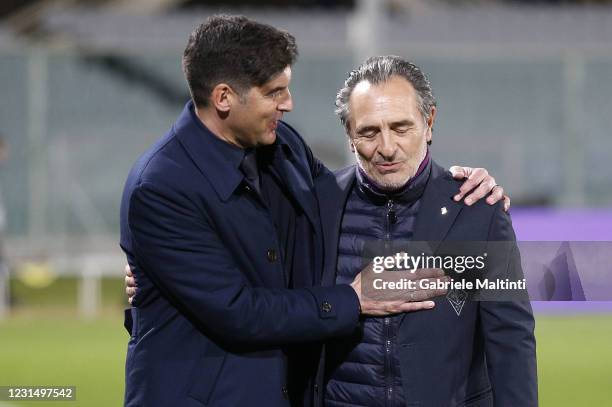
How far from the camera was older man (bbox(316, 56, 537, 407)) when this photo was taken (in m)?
3.30

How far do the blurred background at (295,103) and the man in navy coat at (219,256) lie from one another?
41.4ft

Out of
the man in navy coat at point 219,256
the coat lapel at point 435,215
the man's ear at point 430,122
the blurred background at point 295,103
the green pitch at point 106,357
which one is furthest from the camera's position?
the blurred background at point 295,103

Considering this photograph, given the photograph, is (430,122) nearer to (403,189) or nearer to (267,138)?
(403,189)

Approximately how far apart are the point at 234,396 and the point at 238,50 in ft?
3.19

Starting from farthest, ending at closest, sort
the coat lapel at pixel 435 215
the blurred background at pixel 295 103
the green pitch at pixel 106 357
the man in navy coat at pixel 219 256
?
1. the blurred background at pixel 295 103
2. the green pitch at pixel 106 357
3. the coat lapel at pixel 435 215
4. the man in navy coat at pixel 219 256

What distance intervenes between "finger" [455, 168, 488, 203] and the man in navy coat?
0.33 m

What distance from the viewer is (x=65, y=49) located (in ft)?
65.4

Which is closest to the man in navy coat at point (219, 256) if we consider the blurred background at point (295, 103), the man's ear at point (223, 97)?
the man's ear at point (223, 97)

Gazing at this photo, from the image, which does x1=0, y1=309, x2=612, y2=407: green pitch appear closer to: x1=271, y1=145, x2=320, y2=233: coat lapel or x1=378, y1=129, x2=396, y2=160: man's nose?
x1=271, y1=145, x2=320, y2=233: coat lapel

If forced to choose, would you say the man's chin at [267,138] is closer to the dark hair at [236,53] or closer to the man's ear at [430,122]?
the dark hair at [236,53]

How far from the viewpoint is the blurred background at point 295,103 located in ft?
60.6

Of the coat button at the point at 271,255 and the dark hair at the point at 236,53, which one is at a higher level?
the dark hair at the point at 236,53

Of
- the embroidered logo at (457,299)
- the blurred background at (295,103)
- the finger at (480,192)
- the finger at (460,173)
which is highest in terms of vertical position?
the blurred background at (295,103)

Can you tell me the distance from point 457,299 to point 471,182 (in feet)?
1.13
